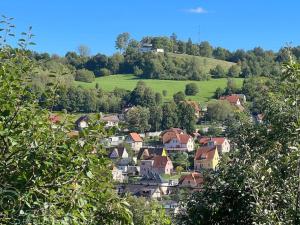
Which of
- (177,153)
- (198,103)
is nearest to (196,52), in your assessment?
(198,103)

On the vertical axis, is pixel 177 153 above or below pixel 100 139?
below

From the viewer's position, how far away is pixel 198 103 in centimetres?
9844

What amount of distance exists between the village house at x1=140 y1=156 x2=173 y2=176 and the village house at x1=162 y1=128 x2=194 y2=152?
1252 cm

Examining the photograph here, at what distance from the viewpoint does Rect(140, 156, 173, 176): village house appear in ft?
207

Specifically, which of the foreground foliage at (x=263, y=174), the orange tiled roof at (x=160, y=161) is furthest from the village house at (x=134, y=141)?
the foreground foliage at (x=263, y=174)

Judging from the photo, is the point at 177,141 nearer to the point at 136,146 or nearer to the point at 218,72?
the point at 136,146

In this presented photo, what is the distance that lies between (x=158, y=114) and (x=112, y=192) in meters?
86.7

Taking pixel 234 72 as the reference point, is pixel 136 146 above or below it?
below

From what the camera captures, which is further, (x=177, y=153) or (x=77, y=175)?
(x=177, y=153)

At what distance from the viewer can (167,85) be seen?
11531 centimetres

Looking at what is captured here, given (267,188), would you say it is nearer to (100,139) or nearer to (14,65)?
(100,139)

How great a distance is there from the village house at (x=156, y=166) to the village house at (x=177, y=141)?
12515mm

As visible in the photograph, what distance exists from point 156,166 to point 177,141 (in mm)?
17969

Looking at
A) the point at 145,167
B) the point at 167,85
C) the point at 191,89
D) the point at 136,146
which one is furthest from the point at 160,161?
the point at 167,85
